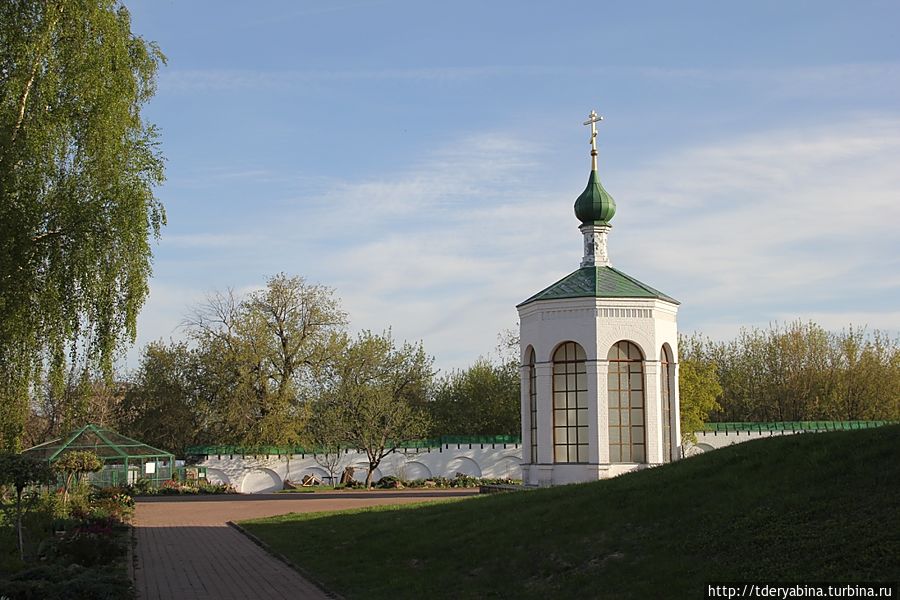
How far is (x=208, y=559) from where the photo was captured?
18797 mm

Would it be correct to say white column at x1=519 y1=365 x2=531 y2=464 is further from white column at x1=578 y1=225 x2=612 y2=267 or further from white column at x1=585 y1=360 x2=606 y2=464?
white column at x1=578 y1=225 x2=612 y2=267

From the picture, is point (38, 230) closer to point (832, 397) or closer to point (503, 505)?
point (503, 505)

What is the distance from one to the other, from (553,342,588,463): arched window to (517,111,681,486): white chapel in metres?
0.03

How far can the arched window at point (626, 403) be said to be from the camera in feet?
90.7

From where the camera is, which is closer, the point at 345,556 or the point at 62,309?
the point at 62,309

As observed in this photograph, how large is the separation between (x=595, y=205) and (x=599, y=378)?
5570mm

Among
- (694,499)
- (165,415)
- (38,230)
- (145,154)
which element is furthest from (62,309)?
(165,415)

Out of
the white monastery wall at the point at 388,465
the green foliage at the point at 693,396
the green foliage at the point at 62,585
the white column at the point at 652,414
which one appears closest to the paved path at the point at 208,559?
the green foliage at the point at 62,585

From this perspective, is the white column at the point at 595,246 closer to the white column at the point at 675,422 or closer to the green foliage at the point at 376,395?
the white column at the point at 675,422

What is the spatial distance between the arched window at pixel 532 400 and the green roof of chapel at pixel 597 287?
189 centimetres

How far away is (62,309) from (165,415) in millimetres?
40619

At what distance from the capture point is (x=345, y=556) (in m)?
17.5

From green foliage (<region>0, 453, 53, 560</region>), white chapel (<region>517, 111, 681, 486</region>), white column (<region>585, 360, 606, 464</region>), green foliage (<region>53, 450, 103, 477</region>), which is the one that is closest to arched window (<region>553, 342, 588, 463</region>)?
white chapel (<region>517, 111, 681, 486</region>)

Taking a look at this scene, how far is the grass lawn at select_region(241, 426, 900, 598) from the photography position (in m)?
10.4
